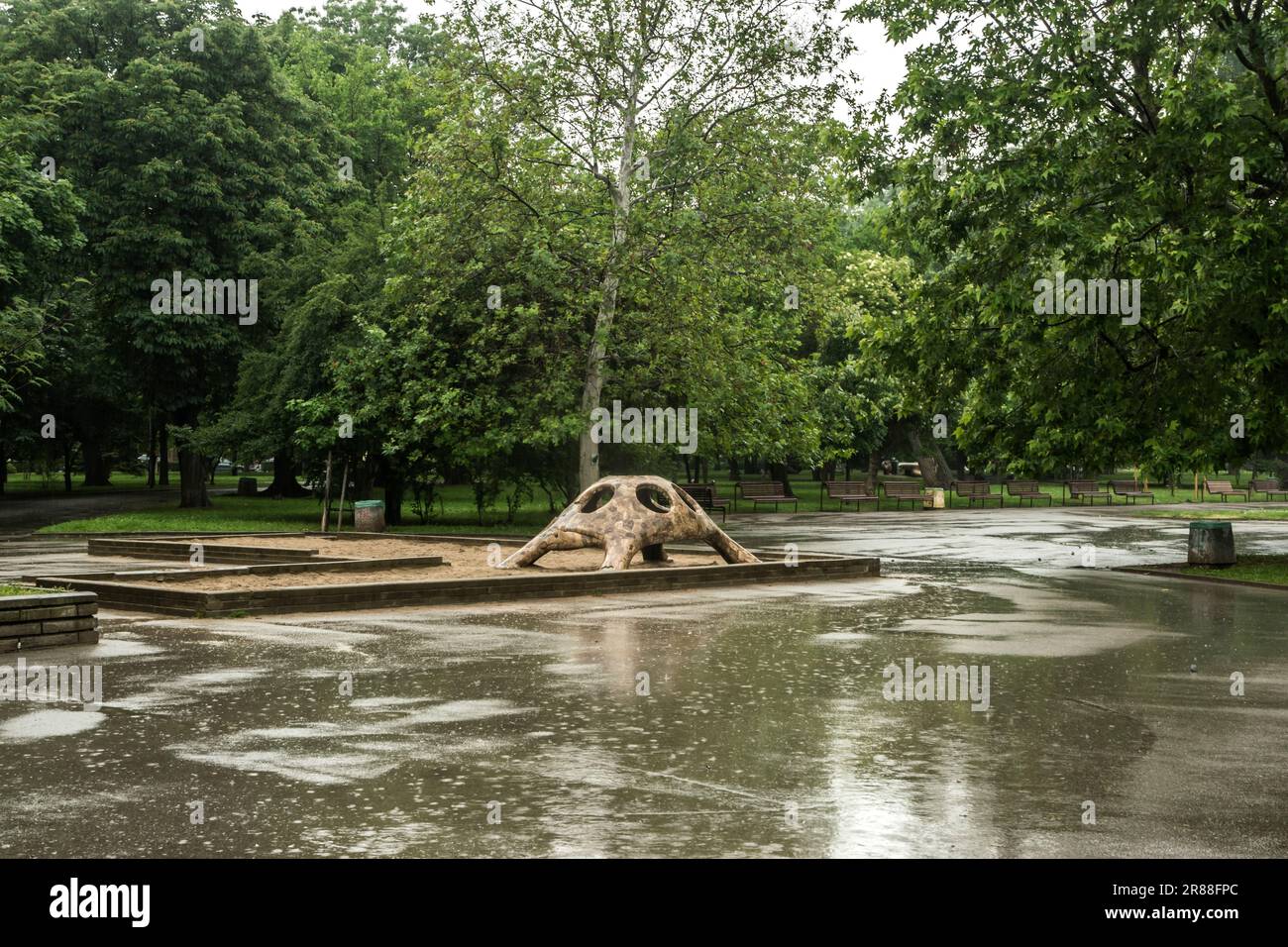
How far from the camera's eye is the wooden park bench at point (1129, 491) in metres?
54.9

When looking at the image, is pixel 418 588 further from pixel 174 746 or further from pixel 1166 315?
pixel 1166 315

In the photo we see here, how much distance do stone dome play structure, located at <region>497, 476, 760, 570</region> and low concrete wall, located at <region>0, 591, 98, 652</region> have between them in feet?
26.5

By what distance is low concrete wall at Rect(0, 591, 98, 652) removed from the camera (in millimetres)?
11719

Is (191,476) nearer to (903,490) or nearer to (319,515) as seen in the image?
(319,515)

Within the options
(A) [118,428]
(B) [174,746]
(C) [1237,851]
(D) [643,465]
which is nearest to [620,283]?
(D) [643,465]

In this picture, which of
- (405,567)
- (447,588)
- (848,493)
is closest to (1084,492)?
(848,493)

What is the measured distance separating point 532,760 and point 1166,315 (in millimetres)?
18692

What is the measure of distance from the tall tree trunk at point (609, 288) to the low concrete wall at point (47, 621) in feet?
50.7

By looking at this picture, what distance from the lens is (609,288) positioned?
90.6ft

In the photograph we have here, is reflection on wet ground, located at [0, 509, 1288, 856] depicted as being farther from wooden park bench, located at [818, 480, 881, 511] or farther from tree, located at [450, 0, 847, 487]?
wooden park bench, located at [818, 480, 881, 511]

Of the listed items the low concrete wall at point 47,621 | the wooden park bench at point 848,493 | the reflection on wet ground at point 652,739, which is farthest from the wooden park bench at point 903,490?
the low concrete wall at point 47,621

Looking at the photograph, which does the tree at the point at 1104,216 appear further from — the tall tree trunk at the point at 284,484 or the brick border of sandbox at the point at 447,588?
the tall tree trunk at the point at 284,484

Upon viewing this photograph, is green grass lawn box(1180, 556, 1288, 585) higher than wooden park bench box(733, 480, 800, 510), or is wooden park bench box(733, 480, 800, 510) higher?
wooden park bench box(733, 480, 800, 510)

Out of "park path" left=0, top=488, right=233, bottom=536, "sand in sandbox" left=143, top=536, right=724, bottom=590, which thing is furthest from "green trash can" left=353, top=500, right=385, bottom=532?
"park path" left=0, top=488, right=233, bottom=536
